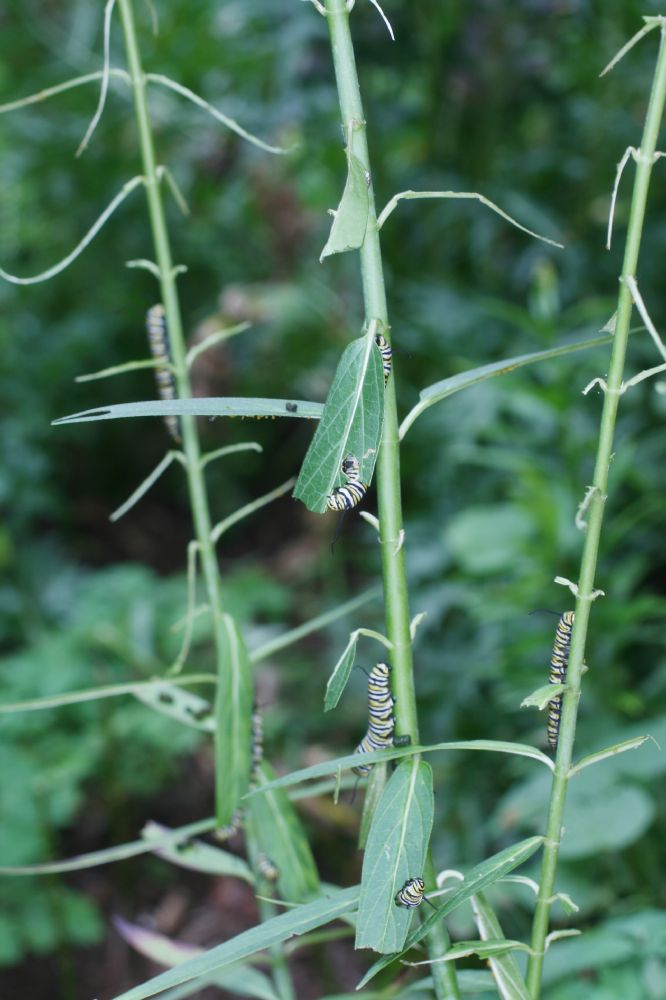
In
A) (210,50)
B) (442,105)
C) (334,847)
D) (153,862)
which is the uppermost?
(210,50)

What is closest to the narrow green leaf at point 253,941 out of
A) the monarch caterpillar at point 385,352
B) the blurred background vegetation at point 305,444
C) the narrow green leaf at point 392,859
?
the narrow green leaf at point 392,859

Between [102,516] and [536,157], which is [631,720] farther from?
→ [102,516]

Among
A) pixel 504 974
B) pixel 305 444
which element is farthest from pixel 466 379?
pixel 305 444

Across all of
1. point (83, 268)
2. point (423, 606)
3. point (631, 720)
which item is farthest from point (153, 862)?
point (83, 268)

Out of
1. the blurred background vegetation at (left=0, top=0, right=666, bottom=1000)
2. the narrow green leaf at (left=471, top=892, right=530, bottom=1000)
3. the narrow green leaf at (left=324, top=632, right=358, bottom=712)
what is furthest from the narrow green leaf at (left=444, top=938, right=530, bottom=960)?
the blurred background vegetation at (left=0, top=0, right=666, bottom=1000)

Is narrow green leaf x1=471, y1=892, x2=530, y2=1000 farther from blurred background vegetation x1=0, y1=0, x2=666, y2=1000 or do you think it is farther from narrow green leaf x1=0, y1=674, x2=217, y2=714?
blurred background vegetation x1=0, y1=0, x2=666, y2=1000

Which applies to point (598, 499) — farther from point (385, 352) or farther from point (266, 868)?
point (266, 868)
